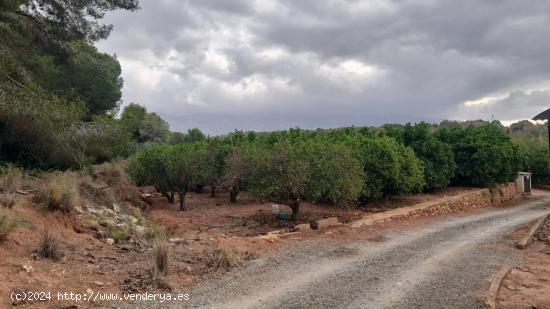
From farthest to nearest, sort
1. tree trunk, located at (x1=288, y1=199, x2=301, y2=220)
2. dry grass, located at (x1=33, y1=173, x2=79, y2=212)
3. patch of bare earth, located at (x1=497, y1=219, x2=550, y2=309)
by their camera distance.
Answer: tree trunk, located at (x1=288, y1=199, x2=301, y2=220) → dry grass, located at (x1=33, y1=173, x2=79, y2=212) → patch of bare earth, located at (x1=497, y1=219, x2=550, y2=309)

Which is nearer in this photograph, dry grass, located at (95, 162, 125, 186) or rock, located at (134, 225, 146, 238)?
rock, located at (134, 225, 146, 238)

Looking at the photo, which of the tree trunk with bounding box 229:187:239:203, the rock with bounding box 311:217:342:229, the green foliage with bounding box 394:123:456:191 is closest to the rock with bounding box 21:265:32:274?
the rock with bounding box 311:217:342:229

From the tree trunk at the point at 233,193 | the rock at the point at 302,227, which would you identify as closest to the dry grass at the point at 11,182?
the rock at the point at 302,227

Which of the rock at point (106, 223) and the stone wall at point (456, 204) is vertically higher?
the rock at point (106, 223)

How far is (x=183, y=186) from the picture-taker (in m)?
19.6

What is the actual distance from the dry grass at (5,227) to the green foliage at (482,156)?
843 inches

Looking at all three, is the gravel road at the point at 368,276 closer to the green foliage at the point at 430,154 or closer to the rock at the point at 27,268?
the rock at the point at 27,268

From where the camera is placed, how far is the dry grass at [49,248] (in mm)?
7535

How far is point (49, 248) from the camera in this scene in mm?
7551

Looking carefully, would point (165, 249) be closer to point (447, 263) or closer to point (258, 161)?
point (447, 263)

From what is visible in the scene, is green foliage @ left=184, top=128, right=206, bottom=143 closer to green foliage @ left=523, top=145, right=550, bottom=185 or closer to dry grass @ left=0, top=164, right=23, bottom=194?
green foliage @ left=523, top=145, right=550, bottom=185

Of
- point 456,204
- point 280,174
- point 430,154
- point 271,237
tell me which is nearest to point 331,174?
point 280,174

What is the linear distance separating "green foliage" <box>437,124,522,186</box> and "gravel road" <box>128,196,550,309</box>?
1320 cm

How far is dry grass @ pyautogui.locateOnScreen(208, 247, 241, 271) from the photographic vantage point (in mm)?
7949
